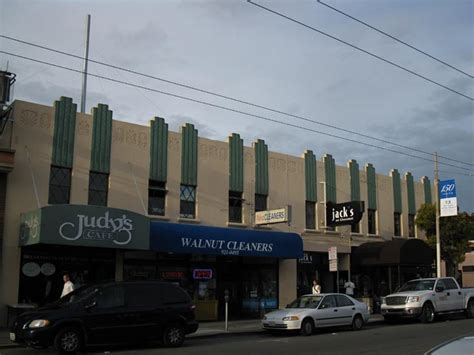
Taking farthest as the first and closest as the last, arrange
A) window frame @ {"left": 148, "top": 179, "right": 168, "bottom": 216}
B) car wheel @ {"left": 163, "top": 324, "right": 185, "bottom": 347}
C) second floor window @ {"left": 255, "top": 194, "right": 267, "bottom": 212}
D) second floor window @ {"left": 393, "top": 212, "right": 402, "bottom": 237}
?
second floor window @ {"left": 393, "top": 212, "right": 402, "bottom": 237} → second floor window @ {"left": 255, "top": 194, "right": 267, "bottom": 212} → window frame @ {"left": 148, "top": 179, "right": 168, "bottom": 216} → car wheel @ {"left": 163, "top": 324, "right": 185, "bottom": 347}

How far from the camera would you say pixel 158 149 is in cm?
2261

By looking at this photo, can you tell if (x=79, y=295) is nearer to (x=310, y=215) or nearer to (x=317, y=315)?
(x=317, y=315)

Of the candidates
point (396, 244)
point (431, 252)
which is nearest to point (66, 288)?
point (396, 244)

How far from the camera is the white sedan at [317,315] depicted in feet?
58.9

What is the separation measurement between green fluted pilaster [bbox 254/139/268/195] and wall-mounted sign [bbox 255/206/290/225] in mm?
1514

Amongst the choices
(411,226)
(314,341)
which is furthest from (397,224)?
(314,341)

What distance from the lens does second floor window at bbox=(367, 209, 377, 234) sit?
30.4 meters

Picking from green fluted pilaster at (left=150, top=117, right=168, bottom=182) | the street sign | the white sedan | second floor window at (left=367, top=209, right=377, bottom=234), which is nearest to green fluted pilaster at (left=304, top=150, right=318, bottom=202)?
second floor window at (left=367, top=209, right=377, bottom=234)

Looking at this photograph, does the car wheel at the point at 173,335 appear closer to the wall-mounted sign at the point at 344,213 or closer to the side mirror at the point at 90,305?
the side mirror at the point at 90,305

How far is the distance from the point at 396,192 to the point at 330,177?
17.6 ft

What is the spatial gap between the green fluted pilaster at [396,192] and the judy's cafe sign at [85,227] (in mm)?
17188

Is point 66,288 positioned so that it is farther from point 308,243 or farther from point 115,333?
point 308,243

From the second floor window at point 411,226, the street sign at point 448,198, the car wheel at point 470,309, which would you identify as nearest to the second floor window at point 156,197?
the car wheel at point 470,309

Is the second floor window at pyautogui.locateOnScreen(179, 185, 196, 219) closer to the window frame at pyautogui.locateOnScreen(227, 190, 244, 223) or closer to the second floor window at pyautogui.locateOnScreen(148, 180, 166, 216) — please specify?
the second floor window at pyautogui.locateOnScreen(148, 180, 166, 216)
